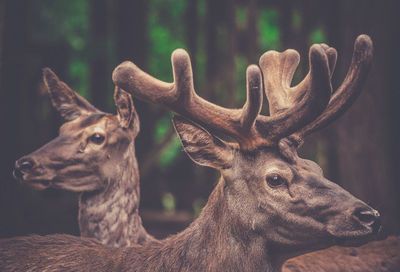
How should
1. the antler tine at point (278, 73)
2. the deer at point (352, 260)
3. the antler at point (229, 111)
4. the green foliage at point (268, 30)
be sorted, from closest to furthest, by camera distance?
the antler at point (229, 111) < the deer at point (352, 260) < the antler tine at point (278, 73) < the green foliage at point (268, 30)

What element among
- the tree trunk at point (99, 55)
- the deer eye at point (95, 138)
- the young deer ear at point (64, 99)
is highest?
the tree trunk at point (99, 55)

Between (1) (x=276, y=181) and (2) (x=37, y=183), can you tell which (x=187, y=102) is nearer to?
(1) (x=276, y=181)

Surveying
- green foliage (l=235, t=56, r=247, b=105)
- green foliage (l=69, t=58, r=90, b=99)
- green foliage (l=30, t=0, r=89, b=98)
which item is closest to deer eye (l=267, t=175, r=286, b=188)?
green foliage (l=30, t=0, r=89, b=98)

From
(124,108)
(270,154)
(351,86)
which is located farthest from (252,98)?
(124,108)

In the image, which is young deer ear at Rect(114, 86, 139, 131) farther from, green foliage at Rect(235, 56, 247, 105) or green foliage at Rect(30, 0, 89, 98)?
green foliage at Rect(235, 56, 247, 105)

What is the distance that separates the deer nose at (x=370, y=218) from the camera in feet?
9.98

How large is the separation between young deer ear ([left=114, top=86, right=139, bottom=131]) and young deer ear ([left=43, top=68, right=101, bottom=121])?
1.39 feet

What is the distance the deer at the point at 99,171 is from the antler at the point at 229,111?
1.24 metres

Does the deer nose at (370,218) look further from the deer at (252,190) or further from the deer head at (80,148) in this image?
the deer head at (80,148)

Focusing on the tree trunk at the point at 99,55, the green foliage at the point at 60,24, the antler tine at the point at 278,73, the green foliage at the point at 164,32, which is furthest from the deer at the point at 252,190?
the green foliage at the point at 164,32

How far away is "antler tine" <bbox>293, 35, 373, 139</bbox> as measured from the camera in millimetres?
3422

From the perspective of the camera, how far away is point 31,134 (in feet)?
28.8

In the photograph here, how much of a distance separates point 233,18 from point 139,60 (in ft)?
5.70

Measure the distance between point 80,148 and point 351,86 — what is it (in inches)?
89.7
